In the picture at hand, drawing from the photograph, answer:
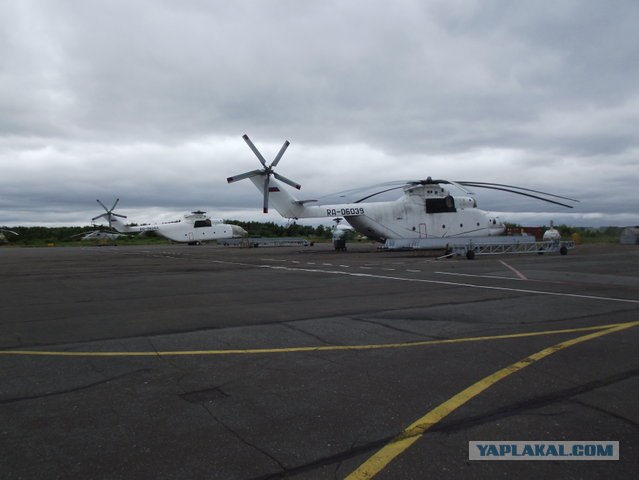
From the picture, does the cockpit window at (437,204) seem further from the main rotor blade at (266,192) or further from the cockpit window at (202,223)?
the cockpit window at (202,223)

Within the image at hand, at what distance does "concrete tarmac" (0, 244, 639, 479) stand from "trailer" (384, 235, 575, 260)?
1762cm

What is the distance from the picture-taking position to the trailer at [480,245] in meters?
28.5

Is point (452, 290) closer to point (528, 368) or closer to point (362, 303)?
point (362, 303)

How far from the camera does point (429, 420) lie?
427 cm

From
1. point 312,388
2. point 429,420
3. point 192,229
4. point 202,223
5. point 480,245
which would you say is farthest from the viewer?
point 202,223

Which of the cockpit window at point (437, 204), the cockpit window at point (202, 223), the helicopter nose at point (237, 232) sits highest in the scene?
the cockpit window at point (437, 204)

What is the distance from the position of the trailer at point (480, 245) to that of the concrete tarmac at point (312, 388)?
17617 mm

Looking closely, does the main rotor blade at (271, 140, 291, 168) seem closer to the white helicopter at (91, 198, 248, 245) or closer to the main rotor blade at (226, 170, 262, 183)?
the main rotor blade at (226, 170, 262, 183)

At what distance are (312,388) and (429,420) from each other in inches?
56.0

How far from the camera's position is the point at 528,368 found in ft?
19.0

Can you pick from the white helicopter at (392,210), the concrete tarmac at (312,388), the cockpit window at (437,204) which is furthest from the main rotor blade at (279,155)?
the concrete tarmac at (312,388)

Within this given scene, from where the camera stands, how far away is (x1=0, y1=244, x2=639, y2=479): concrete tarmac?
3.59m

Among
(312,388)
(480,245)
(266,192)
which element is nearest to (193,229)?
(266,192)

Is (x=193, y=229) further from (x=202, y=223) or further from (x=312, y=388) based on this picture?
(x=312, y=388)
